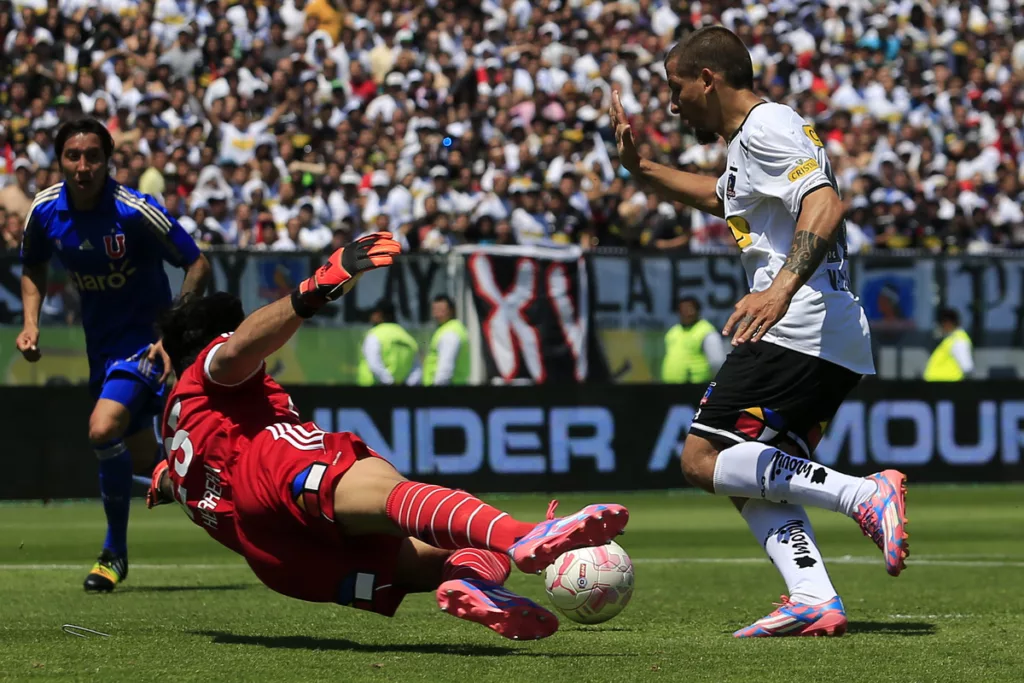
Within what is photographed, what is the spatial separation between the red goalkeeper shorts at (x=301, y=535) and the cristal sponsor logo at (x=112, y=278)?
315 cm

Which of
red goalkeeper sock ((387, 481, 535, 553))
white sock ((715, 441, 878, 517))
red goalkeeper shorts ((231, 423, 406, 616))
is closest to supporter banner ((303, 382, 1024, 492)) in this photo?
white sock ((715, 441, 878, 517))

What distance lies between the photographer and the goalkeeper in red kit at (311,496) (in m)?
5.18

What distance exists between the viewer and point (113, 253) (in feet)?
27.8

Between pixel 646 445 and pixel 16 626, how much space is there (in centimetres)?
1065

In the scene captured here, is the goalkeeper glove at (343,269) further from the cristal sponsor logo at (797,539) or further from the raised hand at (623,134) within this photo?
the cristal sponsor logo at (797,539)

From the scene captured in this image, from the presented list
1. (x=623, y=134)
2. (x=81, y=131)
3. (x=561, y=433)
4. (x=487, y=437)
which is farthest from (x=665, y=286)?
(x=623, y=134)

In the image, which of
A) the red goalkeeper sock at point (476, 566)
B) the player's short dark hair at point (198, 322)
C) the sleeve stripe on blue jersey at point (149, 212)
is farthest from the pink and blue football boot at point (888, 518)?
the sleeve stripe on blue jersey at point (149, 212)

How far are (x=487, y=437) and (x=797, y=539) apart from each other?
33.3 ft

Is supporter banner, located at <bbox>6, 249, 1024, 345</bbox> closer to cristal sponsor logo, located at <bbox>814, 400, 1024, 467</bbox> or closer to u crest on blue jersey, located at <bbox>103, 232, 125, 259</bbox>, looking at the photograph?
cristal sponsor logo, located at <bbox>814, 400, 1024, 467</bbox>

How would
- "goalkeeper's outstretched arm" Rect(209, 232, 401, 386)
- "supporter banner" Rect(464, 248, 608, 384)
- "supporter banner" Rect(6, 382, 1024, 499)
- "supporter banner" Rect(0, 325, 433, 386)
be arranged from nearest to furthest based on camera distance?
1. "goalkeeper's outstretched arm" Rect(209, 232, 401, 386)
2. "supporter banner" Rect(6, 382, 1024, 499)
3. "supporter banner" Rect(0, 325, 433, 386)
4. "supporter banner" Rect(464, 248, 608, 384)

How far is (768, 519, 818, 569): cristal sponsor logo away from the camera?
612 cm

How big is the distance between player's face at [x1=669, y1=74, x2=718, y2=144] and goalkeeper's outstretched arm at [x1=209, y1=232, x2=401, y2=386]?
1.64 m

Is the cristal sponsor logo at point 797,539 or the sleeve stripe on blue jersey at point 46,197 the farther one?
the sleeve stripe on blue jersey at point 46,197

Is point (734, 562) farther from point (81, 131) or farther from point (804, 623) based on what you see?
point (81, 131)
